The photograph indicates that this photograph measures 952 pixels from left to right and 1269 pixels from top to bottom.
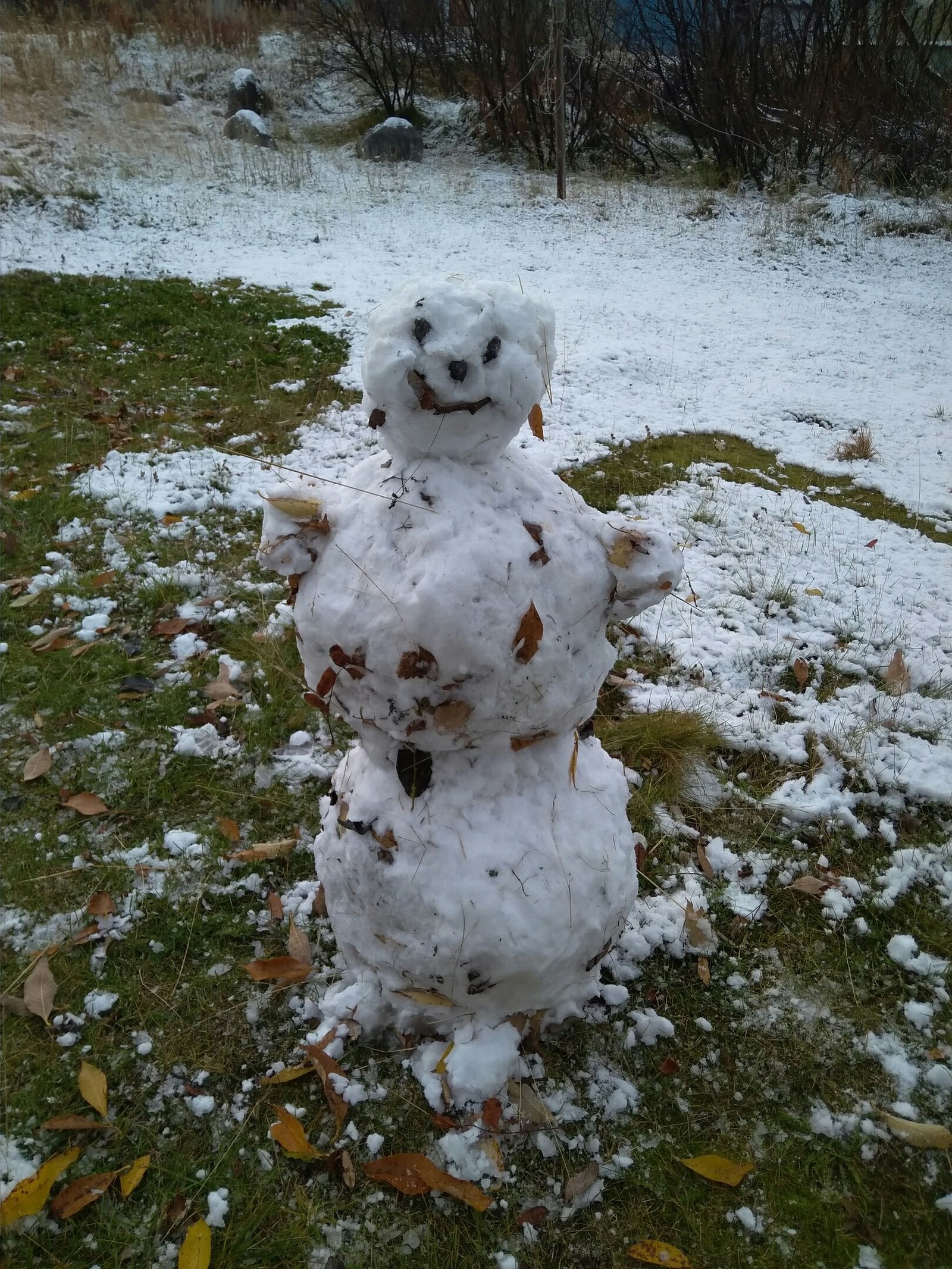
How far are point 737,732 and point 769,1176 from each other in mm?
1636

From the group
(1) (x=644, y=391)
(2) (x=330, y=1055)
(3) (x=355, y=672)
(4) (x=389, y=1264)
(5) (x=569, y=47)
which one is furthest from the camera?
(5) (x=569, y=47)

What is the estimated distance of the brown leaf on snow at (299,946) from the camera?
2336mm

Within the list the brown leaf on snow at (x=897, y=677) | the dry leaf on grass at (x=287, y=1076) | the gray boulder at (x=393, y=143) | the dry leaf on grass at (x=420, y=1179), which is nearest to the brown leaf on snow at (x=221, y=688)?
the dry leaf on grass at (x=287, y=1076)

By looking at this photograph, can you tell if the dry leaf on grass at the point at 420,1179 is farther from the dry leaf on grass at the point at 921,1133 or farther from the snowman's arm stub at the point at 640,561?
the snowman's arm stub at the point at 640,561

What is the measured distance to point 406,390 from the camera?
1459 millimetres

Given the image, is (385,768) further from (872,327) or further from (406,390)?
(872,327)

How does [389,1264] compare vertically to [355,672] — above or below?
below

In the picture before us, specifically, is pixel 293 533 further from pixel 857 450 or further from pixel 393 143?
pixel 393 143

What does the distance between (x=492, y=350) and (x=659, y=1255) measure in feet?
6.53

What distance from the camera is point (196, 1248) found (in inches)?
68.5

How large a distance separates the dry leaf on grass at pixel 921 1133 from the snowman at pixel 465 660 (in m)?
0.89

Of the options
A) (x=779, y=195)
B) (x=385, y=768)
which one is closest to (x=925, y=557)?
(x=385, y=768)

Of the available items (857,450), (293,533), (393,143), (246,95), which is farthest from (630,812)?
(246,95)

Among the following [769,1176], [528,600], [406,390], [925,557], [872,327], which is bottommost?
[769,1176]
